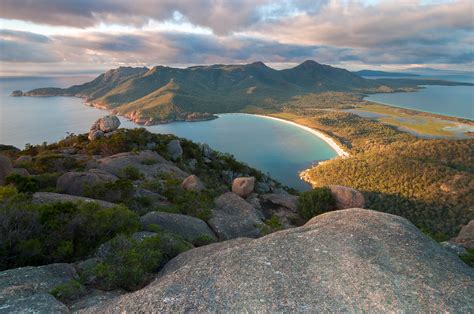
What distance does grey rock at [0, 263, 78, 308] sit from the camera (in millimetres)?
7867

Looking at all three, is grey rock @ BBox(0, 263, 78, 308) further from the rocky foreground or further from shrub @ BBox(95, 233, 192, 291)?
shrub @ BBox(95, 233, 192, 291)

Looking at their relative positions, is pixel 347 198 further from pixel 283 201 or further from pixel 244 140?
pixel 244 140

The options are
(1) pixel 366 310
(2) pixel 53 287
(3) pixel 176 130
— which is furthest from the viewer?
(3) pixel 176 130

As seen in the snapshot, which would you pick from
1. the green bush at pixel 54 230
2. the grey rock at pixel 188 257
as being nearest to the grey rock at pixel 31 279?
the green bush at pixel 54 230

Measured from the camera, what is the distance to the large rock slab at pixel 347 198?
23453mm

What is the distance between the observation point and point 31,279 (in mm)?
8875

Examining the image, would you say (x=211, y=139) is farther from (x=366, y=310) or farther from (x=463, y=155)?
(x=366, y=310)

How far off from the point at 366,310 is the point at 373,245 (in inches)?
118

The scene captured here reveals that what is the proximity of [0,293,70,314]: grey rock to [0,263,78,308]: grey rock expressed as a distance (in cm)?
31

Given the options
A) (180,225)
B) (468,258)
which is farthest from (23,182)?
(468,258)

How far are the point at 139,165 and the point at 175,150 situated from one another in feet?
31.7

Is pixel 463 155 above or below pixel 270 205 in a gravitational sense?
below

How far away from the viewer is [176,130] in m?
195

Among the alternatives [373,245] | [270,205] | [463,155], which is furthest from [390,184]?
[373,245]
